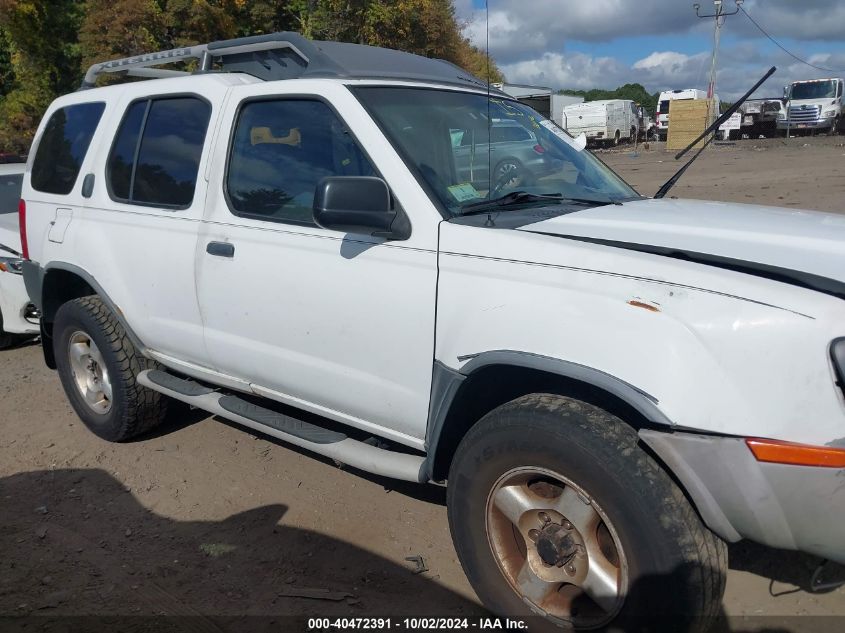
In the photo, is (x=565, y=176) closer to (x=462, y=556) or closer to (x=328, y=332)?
(x=328, y=332)

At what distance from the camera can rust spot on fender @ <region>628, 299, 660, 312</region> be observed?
2170mm

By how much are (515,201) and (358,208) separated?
29.0 inches

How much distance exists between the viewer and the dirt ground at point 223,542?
296 cm

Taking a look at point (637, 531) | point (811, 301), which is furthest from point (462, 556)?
point (811, 301)

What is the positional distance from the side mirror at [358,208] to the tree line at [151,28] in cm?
2118

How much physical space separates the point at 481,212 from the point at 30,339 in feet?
18.7

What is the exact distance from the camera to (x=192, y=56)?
171 inches

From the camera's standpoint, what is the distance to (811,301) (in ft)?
6.66

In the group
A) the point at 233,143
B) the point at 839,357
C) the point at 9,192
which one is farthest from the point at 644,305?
the point at 9,192

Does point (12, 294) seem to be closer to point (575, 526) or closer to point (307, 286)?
point (307, 286)

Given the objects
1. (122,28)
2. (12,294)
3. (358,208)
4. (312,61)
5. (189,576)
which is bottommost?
(189,576)

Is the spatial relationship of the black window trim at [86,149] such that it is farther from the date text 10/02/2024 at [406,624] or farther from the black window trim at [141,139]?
the date text 10/02/2024 at [406,624]

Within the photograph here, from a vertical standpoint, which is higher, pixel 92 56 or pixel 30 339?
pixel 92 56

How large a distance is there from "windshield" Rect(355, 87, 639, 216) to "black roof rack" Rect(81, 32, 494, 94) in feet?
0.64
